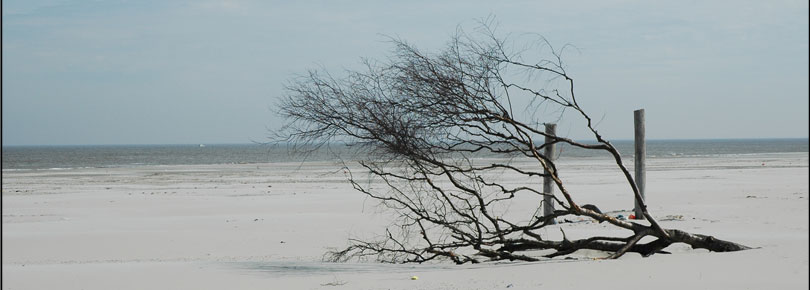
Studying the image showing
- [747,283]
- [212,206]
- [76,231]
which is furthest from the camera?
[212,206]

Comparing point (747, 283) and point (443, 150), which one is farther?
point (443, 150)

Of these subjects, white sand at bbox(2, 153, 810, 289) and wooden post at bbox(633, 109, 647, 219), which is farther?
wooden post at bbox(633, 109, 647, 219)

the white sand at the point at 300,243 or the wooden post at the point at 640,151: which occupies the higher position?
the wooden post at the point at 640,151

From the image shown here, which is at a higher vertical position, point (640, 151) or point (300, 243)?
point (640, 151)

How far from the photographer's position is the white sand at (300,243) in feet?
22.8

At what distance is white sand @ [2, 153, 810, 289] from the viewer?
274 inches

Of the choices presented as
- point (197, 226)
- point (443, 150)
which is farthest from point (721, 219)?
point (197, 226)

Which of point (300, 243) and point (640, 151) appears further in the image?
point (640, 151)

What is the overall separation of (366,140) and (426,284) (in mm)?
2072

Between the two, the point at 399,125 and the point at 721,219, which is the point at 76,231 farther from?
the point at 721,219

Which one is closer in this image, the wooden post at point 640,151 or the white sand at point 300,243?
the white sand at point 300,243

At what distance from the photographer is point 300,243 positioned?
38.1 ft

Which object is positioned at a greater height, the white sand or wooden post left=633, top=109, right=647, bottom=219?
wooden post left=633, top=109, right=647, bottom=219

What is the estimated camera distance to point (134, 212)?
17.3 m
